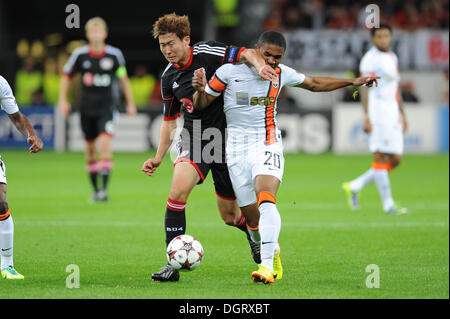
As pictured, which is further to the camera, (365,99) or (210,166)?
(365,99)

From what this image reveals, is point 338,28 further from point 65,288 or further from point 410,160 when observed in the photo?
point 65,288

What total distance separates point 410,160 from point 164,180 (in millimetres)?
6763

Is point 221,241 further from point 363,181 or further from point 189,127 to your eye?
point 363,181

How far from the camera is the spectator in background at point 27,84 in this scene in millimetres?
23688

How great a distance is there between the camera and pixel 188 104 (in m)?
7.01

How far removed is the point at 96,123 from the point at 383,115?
13.5ft

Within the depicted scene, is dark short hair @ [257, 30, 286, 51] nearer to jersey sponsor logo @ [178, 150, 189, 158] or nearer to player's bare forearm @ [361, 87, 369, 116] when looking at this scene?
jersey sponsor logo @ [178, 150, 189, 158]

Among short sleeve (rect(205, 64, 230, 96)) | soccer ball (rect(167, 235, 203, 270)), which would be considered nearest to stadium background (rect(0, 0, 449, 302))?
soccer ball (rect(167, 235, 203, 270))

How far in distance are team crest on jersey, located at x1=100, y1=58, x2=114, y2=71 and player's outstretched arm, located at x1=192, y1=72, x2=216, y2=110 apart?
621 cm

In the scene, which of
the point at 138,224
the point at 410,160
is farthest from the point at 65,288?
the point at 410,160

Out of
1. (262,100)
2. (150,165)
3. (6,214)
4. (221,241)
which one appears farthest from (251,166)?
(221,241)

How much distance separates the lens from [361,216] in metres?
11.0

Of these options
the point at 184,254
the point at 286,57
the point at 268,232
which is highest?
the point at 286,57

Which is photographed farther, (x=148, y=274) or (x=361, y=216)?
(x=361, y=216)
